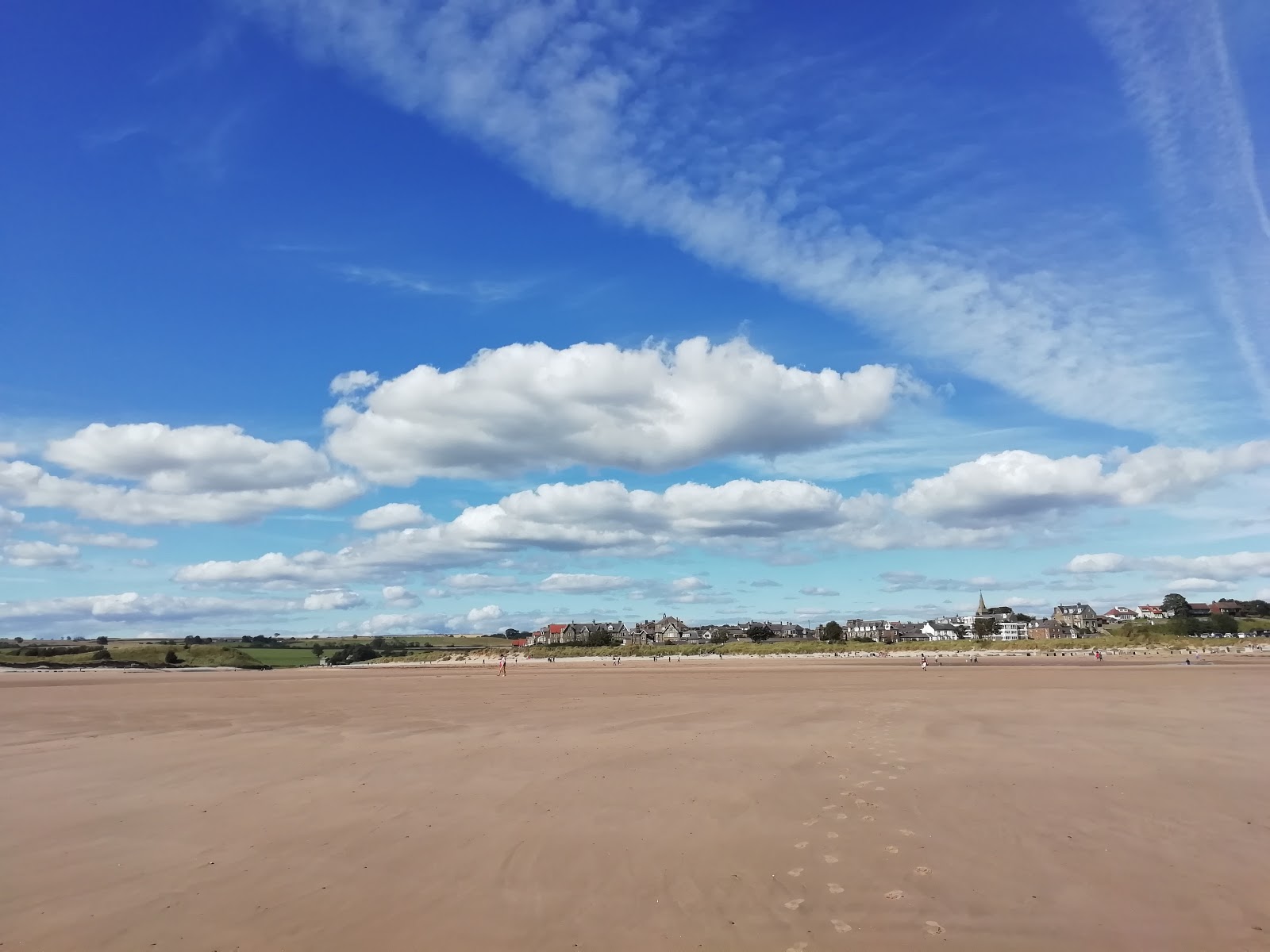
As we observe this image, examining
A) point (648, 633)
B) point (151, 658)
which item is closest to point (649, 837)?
point (151, 658)

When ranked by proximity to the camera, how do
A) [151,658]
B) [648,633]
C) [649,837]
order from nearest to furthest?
1. [649,837]
2. [151,658]
3. [648,633]

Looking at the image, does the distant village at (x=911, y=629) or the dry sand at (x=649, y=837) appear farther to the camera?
the distant village at (x=911, y=629)

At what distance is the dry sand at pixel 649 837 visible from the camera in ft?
24.1

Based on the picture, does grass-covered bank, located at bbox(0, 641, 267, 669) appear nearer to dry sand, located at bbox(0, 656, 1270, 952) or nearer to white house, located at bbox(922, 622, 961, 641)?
dry sand, located at bbox(0, 656, 1270, 952)

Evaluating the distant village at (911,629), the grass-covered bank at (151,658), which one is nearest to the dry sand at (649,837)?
the grass-covered bank at (151,658)

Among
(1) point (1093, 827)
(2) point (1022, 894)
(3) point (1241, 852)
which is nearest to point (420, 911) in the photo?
(2) point (1022, 894)

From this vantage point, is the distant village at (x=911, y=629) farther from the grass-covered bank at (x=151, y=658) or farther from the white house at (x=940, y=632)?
the grass-covered bank at (x=151, y=658)

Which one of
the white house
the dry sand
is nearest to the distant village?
the white house

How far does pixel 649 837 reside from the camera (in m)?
10.0

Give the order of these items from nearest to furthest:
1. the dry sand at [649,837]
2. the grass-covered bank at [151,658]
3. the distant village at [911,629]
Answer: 1. the dry sand at [649,837]
2. the grass-covered bank at [151,658]
3. the distant village at [911,629]

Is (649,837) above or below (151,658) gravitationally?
above

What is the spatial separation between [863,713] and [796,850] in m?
14.5

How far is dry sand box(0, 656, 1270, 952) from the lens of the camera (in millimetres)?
7336

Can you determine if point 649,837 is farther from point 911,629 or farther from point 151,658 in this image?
point 911,629
